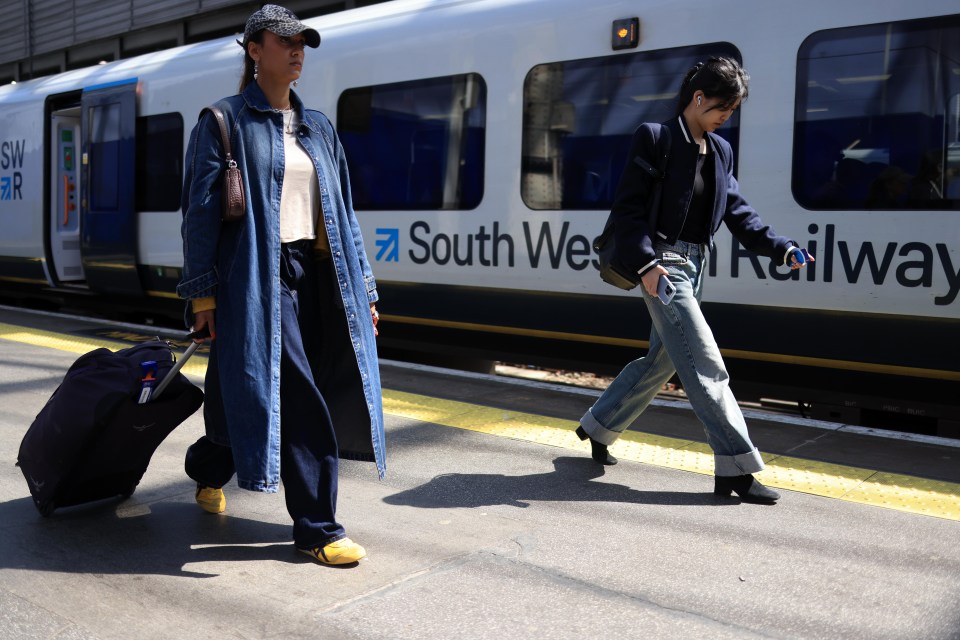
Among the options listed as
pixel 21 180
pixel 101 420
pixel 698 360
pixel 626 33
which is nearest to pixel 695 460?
pixel 698 360

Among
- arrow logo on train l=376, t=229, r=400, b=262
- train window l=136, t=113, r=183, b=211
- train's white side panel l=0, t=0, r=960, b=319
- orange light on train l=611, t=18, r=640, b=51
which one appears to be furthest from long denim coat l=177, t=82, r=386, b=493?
train window l=136, t=113, r=183, b=211

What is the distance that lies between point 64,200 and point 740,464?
28.9ft

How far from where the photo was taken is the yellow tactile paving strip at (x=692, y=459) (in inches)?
146

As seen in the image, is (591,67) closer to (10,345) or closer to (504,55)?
(504,55)

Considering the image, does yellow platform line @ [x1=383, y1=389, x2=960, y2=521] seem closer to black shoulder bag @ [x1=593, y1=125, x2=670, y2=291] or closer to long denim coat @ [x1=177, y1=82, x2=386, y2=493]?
black shoulder bag @ [x1=593, y1=125, x2=670, y2=291]

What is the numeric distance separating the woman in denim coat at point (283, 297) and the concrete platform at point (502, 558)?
323 mm

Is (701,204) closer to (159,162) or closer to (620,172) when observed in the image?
(620,172)

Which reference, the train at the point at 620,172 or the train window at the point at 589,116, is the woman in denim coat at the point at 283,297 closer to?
the train at the point at 620,172

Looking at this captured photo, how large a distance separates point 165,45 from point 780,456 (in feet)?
52.3

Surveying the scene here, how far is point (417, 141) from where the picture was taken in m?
6.96

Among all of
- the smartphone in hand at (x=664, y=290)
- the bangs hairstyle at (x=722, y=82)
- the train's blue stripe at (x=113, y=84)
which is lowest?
the smartphone in hand at (x=664, y=290)

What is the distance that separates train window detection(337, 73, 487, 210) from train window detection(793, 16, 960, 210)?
7.21 ft

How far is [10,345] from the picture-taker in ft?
23.0

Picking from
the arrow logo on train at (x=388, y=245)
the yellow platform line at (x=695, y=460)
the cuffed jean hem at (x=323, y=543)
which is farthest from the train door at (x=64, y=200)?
the cuffed jean hem at (x=323, y=543)
